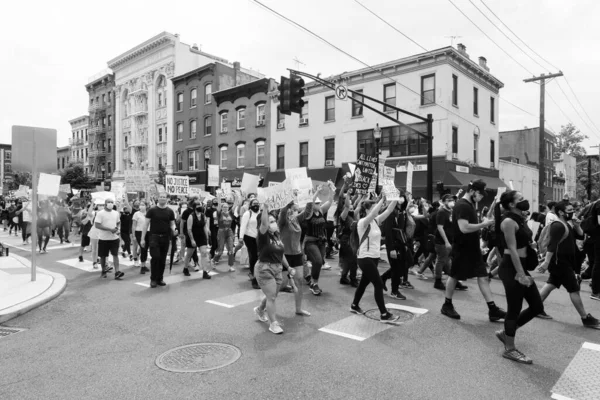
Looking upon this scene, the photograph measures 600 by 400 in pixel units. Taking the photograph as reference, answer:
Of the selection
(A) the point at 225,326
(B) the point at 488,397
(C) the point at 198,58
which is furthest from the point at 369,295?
(C) the point at 198,58

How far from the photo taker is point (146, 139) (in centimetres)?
4497

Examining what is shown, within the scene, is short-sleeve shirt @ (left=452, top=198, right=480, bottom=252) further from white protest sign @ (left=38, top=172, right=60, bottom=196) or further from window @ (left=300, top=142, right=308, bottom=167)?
window @ (left=300, top=142, right=308, bottom=167)

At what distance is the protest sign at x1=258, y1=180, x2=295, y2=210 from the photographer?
5.93 m

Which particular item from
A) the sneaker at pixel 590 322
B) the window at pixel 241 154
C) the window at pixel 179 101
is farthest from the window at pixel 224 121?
the sneaker at pixel 590 322

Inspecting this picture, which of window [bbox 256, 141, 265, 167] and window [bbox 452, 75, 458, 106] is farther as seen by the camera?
window [bbox 256, 141, 265, 167]

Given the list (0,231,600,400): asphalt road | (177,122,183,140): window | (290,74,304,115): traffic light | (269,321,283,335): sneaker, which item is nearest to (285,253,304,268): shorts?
(0,231,600,400): asphalt road

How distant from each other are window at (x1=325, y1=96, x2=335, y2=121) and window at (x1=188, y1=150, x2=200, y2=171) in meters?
14.7

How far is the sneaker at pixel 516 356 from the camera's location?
14.4 ft

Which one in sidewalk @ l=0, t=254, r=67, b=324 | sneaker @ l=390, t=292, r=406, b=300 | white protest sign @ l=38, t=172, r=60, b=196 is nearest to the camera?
sidewalk @ l=0, t=254, r=67, b=324

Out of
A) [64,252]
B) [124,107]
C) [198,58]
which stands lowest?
[64,252]

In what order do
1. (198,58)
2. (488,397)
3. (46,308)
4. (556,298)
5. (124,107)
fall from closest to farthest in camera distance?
(488,397), (46,308), (556,298), (198,58), (124,107)

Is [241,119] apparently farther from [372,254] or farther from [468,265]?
[468,265]

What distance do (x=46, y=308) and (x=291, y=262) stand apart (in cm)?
422

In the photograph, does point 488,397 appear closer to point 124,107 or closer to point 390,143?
point 390,143
